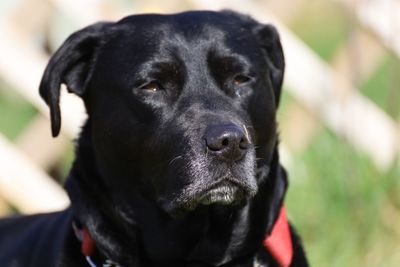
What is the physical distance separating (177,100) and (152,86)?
126 millimetres

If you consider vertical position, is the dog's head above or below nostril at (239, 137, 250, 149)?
below

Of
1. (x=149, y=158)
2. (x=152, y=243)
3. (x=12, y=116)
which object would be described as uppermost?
(x=149, y=158)

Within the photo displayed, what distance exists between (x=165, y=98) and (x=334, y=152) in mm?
2552

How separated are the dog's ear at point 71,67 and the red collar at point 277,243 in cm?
49

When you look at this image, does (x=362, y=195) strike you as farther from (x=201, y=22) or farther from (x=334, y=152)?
(x=201, y=22)

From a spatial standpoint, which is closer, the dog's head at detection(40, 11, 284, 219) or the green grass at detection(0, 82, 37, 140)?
the dog's head at detection(40, 11, 284, 219)

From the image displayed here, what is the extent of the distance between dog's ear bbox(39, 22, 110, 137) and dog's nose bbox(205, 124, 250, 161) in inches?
31.7

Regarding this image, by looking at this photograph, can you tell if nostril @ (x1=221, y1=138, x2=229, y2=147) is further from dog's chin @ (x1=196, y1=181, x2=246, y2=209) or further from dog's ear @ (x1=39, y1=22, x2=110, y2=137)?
dog's ear @ (x1=39, y1=22, x2=110, y2=137)

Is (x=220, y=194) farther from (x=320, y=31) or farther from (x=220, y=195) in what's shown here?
(x=320, y=31)

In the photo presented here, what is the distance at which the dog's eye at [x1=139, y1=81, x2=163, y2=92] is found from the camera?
4.19 meters

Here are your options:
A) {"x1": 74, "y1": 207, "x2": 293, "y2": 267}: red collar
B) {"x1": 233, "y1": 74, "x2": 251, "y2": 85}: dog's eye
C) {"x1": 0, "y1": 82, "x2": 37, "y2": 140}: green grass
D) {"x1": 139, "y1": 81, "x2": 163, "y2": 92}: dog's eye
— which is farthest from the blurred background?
{"x1": 139, "y1": 81, "x2": 163, "y2": 92}: dog's eye

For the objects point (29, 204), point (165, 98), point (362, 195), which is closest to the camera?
point (165, 98)

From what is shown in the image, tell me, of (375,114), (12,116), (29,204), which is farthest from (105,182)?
(12,116)

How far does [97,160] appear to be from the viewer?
4.43m
